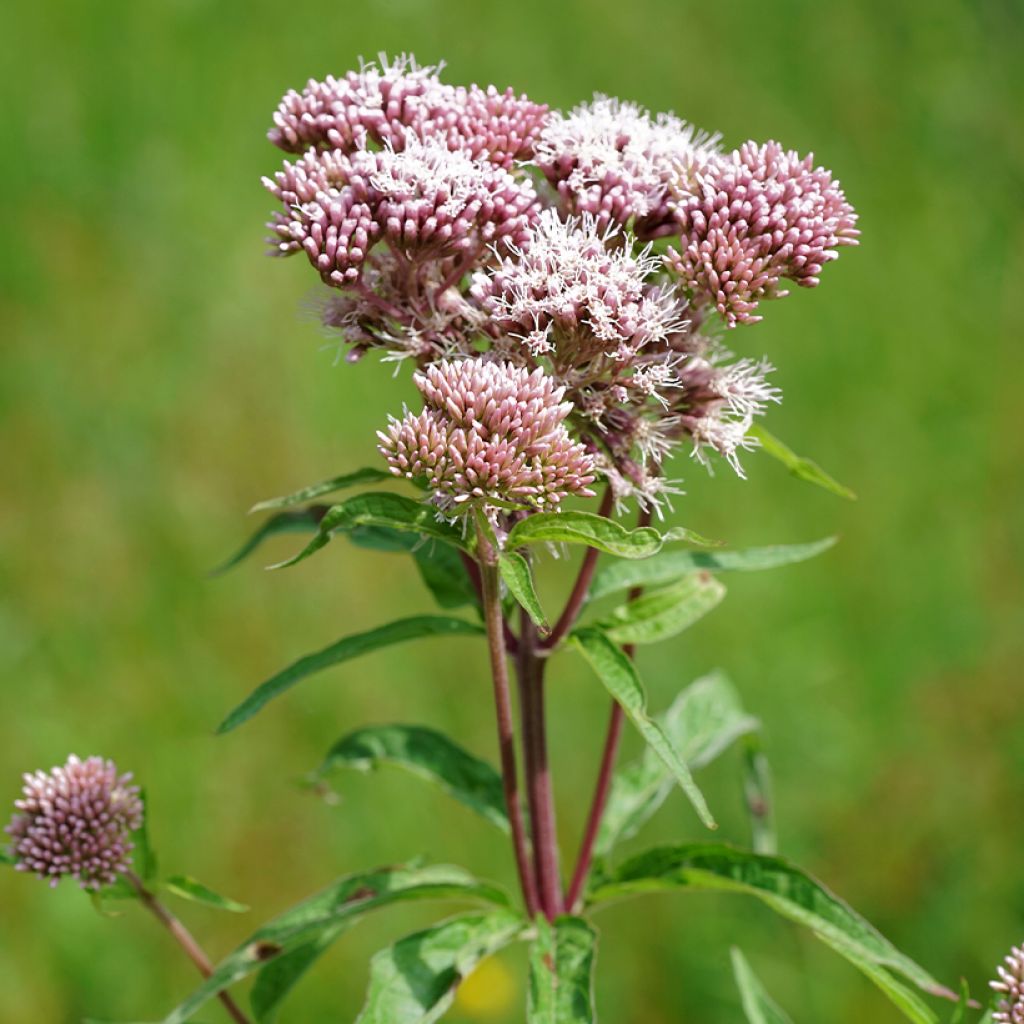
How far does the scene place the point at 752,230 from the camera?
2160 mm

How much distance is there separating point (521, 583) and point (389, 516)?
262 mm

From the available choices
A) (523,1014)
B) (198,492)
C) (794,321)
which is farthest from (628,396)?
(794,321)

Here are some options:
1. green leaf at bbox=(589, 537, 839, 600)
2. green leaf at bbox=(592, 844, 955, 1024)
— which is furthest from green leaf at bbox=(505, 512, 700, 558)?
green leaf at bbox=(592, 844, 955, 1024)

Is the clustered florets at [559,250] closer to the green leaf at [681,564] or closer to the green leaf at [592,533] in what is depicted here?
the green leaf at [592,533]

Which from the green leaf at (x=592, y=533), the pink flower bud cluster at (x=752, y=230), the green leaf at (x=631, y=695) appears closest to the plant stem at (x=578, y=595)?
the green leaf at (x=631, y=695)

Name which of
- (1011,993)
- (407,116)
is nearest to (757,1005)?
(1011,993)

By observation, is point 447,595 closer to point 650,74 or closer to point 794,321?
point 794,321

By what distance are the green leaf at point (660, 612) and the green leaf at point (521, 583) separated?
18.1 inches

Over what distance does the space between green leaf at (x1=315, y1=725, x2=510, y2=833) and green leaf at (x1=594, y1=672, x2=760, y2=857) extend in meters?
0.24

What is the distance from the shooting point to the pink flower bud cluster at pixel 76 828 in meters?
2.35

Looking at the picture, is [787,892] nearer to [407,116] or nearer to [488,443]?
[488,443]

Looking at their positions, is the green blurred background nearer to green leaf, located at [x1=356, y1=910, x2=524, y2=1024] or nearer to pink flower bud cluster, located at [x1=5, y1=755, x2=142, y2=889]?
pink flower bud cluster, located at [x1=5, y1=755, x2=142, y2=889]

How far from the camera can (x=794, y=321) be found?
5926 millimetres

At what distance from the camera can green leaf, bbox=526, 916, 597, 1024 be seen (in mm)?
2109
